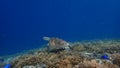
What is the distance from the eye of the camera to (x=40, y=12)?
18362 cm

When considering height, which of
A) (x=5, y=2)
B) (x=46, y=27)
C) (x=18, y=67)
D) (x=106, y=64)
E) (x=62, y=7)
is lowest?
(x=106, y=64)

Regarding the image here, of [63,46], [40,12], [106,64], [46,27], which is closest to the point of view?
[106,64]

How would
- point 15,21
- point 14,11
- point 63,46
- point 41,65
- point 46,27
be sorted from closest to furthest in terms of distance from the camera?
point 41,65 → point 63,46 → point 14,11 → point 15,21 → point 46,27

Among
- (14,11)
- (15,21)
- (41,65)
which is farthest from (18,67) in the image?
(15,21)

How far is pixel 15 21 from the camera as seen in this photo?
504ft

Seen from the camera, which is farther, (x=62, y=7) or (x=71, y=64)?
(x=62, y=7)

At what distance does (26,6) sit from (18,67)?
136919 mm

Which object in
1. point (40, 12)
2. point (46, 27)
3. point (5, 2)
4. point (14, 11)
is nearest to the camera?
point (5, 2)

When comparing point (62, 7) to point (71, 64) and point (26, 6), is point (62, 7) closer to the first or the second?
point (26, 6)

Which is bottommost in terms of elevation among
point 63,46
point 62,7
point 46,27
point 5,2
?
point 63,46

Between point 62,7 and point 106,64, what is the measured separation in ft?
627

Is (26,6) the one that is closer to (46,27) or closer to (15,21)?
(15,21)

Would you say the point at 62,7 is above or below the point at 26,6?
above

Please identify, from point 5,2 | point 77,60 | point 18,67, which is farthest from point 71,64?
point 5,2
